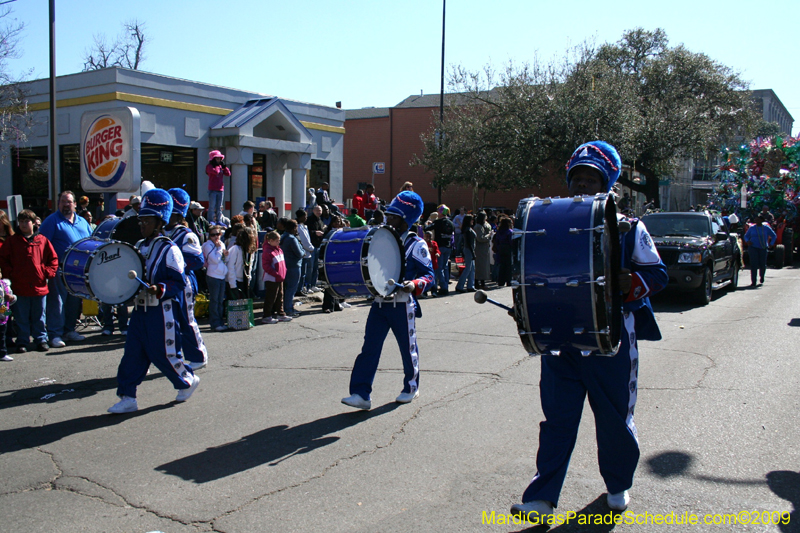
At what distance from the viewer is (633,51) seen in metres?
39.2

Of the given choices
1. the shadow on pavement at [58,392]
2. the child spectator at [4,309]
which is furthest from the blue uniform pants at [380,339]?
the child spectator at [4,309]

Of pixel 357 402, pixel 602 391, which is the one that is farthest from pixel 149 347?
pixel 602 391

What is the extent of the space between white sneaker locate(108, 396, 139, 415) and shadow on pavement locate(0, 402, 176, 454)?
4cm

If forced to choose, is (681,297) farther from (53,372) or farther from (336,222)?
(53,372)

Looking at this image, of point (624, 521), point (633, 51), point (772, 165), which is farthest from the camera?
point (633, 51)

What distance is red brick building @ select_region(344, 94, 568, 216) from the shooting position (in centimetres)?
4238

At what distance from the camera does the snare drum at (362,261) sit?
218 inches

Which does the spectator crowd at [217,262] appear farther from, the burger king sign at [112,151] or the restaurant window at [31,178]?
the restaurant window at [31,178]

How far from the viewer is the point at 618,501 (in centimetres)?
370

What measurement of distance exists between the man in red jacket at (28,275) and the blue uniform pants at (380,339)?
510cm

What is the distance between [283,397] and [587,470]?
3.02m

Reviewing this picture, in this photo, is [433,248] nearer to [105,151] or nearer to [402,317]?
[105,151]

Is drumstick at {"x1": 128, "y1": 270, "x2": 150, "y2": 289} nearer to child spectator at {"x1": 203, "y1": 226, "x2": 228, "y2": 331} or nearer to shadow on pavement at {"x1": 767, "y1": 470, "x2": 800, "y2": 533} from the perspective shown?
child spectator at {"x1": 203, "y1": 226, "x2": 228, "y2": 331}

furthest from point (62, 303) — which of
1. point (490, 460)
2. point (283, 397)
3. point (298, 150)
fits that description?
point (298, 150)
